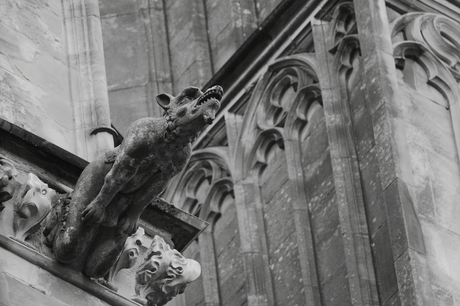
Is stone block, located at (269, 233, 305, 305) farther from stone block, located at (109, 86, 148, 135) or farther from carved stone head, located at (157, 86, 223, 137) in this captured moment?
carved stone head, located at (157, 86, 223, 137)

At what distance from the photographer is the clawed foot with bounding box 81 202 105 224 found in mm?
12125

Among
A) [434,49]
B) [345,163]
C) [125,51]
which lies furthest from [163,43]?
[345,163]

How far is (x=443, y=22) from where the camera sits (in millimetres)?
21359

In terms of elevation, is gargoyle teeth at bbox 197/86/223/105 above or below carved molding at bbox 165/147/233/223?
below

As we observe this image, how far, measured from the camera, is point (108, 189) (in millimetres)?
12055

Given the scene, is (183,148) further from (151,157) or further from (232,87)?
(232,87)

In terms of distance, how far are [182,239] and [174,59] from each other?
450 inches

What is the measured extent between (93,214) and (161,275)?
0.61 metres

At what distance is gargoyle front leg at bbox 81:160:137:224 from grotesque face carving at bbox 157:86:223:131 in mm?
332

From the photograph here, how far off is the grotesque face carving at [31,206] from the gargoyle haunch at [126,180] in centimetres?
11

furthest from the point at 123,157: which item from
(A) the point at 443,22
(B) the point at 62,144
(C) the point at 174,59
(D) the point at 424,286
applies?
(C) the point at 174,59

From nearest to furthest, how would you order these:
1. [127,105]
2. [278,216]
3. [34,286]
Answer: [34,286], [278,216], [127,105]

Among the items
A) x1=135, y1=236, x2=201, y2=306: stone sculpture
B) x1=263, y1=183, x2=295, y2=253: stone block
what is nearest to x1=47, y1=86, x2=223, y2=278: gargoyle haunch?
x1=135, y1=236, x2=201, y2=306: stone sculpture

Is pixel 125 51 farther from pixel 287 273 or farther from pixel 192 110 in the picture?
pixel 192 110
